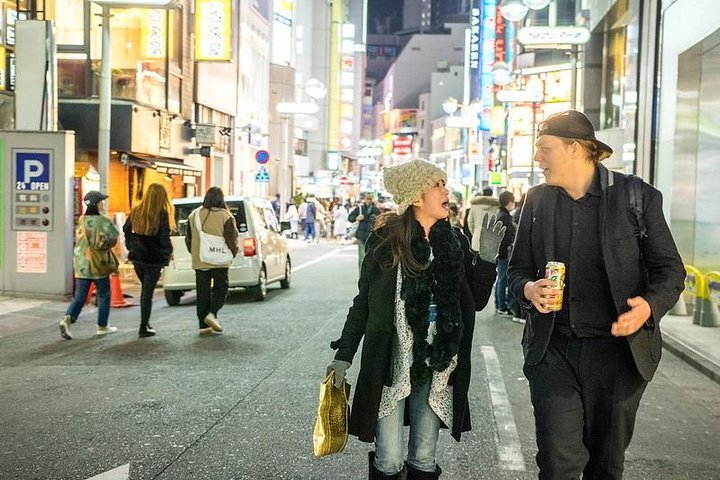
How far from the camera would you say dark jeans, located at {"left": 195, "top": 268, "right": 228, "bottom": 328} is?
1038 centimetres

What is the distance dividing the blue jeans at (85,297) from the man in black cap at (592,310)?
7.76m

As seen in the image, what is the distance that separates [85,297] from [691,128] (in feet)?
33.6

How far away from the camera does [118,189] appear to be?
945 inches

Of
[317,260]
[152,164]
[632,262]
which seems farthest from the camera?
[317,260]

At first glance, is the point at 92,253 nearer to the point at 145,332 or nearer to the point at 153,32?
the point at 145,332

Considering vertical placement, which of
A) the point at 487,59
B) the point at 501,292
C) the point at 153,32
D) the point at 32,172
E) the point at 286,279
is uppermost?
the point at 487,59

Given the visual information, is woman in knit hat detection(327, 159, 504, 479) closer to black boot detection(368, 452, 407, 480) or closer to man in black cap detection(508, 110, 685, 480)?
black boot detection(368, 452, 407, 480)

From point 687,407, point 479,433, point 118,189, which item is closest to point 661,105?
point 687,407

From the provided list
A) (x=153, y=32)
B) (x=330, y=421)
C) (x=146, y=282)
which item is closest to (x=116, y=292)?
(x=146, y=282)

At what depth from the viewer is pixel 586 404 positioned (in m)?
3.38

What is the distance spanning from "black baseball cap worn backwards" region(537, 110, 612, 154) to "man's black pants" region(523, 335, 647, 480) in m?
0.84

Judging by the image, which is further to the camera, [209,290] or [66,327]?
[209,290]

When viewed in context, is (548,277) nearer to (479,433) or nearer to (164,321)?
(479,433)

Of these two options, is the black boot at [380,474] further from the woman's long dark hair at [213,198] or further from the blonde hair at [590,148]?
the woman's long dark hair at [213,198]
